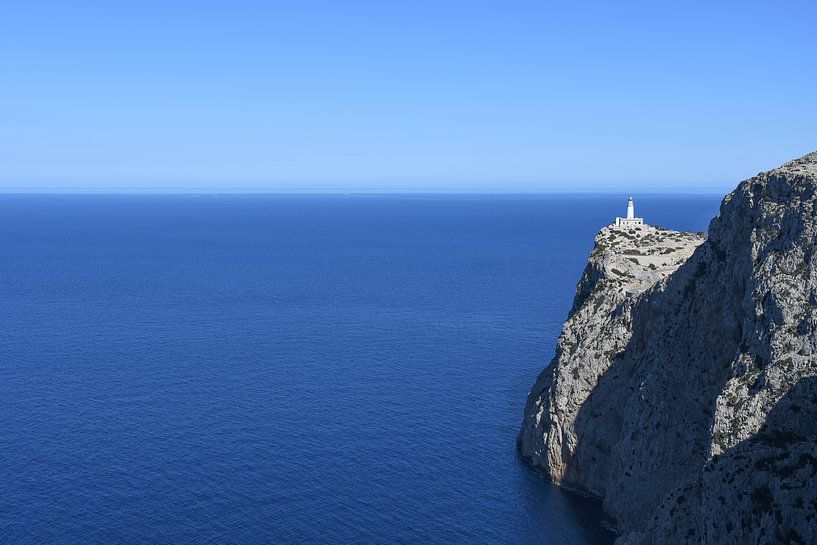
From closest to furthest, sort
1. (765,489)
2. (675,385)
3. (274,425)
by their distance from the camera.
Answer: (765,489) < (675,385) < (274,425)

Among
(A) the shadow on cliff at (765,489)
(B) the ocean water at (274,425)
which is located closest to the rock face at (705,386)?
(A) the shadow on cliff at (765,489)

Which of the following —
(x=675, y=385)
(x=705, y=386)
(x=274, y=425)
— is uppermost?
(x=705, y=386)

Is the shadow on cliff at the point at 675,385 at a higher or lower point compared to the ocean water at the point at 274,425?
higher

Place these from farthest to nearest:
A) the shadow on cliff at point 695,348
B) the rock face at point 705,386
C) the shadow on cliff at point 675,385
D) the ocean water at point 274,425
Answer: the ocean water at point 274,425
the shadow on cliff at point 675,385
the shadow on cliff at point 695,348
the rock face at point 705,386

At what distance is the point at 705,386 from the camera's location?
62781 mm

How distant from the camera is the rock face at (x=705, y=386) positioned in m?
49.9

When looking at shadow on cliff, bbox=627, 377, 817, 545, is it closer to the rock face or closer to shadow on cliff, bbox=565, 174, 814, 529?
the rock face

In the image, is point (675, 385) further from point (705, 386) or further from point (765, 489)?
point (765, 489)

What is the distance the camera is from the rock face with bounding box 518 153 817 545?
49913mm

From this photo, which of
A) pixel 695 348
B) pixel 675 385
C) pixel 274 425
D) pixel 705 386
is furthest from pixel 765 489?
pixel 274 425

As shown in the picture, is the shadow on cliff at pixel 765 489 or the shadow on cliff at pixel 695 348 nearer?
the shadow on cliff at pixel 765 489

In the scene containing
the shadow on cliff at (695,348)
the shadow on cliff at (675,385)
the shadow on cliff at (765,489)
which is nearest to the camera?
the shadow on cliff at (765,489)

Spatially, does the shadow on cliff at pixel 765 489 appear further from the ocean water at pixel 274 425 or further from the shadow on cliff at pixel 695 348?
the ocean water at pixel 274 425

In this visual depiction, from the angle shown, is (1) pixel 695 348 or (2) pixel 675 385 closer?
(1) pixel 695 348
